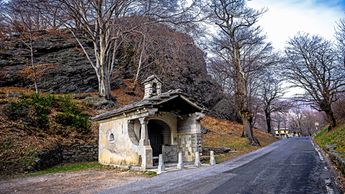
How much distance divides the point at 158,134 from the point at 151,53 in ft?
28.2

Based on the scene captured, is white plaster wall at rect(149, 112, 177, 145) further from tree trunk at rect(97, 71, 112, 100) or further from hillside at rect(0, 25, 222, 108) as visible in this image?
tree trunk at rect(97, 71, 112, 100)

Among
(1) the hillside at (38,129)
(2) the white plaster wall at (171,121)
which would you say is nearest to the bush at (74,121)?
(1) the hillside at (38,129)

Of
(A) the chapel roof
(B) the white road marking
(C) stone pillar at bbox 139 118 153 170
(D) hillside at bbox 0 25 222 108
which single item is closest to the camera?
(B) the white road marking

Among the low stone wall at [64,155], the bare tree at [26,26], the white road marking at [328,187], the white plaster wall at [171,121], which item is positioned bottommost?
the white road marking at [328,187]

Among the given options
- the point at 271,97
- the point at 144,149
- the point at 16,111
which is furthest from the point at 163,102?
the point at 271,97

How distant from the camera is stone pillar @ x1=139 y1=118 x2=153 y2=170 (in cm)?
1227

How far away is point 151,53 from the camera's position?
22.3 meters

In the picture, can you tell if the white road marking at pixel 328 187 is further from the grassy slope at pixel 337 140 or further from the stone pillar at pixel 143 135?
the stone pillar at pixel 143 135

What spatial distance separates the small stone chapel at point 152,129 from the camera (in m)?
12.9

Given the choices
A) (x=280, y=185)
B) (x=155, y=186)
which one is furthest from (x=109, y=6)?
(x=280, y=185)

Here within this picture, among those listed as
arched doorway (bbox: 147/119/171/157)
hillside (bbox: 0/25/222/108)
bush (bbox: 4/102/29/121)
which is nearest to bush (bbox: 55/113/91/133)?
bush (bbox: 4/102/29/121)

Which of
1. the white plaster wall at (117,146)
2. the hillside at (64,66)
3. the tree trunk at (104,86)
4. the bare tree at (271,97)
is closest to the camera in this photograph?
the white plaster wall at (117,146)

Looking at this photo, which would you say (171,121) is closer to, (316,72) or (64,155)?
(64,155)

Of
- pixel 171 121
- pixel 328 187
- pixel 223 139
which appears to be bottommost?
pixel 328 187
